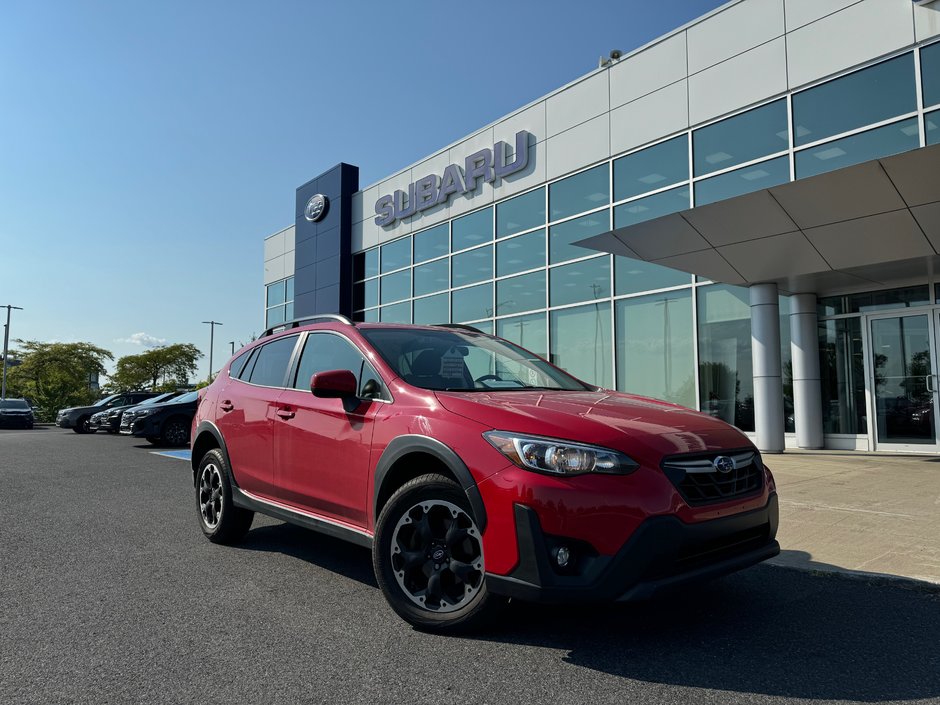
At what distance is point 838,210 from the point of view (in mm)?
9109

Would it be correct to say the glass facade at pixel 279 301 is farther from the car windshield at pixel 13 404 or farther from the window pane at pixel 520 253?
the window pane at pixel 520 253

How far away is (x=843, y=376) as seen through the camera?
472 inches

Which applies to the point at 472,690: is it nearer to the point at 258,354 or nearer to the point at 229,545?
the point at 229,545

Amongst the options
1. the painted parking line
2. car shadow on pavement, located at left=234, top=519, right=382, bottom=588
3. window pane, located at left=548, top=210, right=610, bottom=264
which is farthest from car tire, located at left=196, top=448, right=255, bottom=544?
window pane, located at left=548, top=210, right=610, bottom=264

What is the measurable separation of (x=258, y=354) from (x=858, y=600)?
14.6 feet

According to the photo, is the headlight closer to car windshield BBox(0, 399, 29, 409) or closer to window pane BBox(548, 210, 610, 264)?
window pane BBox(548, 210, 610, 264)

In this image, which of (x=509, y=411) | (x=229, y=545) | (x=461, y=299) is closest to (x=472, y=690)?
(x=509, y=411)

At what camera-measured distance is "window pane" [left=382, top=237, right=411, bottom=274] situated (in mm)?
21438

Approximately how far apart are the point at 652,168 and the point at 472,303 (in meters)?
6.38

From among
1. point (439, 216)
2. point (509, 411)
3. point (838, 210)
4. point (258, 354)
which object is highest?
point (439, 216)

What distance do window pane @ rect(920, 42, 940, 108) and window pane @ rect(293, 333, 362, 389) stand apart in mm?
10421

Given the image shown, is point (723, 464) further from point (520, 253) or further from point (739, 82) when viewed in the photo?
point (520, 253)

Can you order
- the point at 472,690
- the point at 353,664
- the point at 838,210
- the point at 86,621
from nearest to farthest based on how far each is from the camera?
the point at 472,690
the point at 353,664
the point at 86,621
the point at 838,210

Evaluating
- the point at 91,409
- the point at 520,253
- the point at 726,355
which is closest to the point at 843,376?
the point at 726,355
